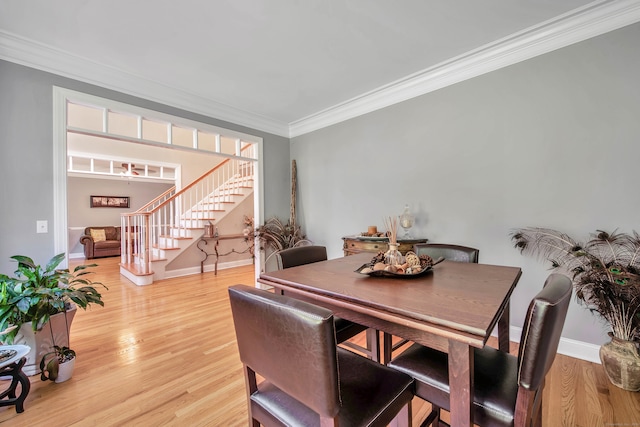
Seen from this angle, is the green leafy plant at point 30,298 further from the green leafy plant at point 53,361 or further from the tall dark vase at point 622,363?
the tall dark vase at point 622,363

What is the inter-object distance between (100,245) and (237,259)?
415cm

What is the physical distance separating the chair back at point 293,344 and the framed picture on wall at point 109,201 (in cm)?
976

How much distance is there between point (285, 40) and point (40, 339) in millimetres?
3027

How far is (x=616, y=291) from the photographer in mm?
1765

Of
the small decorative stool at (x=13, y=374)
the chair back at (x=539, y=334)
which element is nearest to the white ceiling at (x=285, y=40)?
the chair back at (x=539, y=334)

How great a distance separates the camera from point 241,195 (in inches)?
237

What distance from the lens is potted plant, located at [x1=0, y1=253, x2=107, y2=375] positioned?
181 centimetres

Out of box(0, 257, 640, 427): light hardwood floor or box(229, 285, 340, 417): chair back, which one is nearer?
box(229, 285, 340, 417): chair back

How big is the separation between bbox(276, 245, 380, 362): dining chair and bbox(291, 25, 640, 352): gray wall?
147 centimetres

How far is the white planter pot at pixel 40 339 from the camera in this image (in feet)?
6.48

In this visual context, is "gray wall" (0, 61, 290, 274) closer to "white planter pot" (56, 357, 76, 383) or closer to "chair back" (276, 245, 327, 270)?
"white planter pot" (56, 357, 76, 383)

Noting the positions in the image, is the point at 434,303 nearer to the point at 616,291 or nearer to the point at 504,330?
the point at 504,330

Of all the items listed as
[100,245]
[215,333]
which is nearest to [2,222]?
[215,333]

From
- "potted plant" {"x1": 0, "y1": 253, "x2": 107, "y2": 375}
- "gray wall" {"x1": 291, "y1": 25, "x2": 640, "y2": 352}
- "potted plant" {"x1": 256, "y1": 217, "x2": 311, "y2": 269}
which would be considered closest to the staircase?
"potted plant" {"x1": 256, "y1": 217, "x2": 311, "y2": 269}
